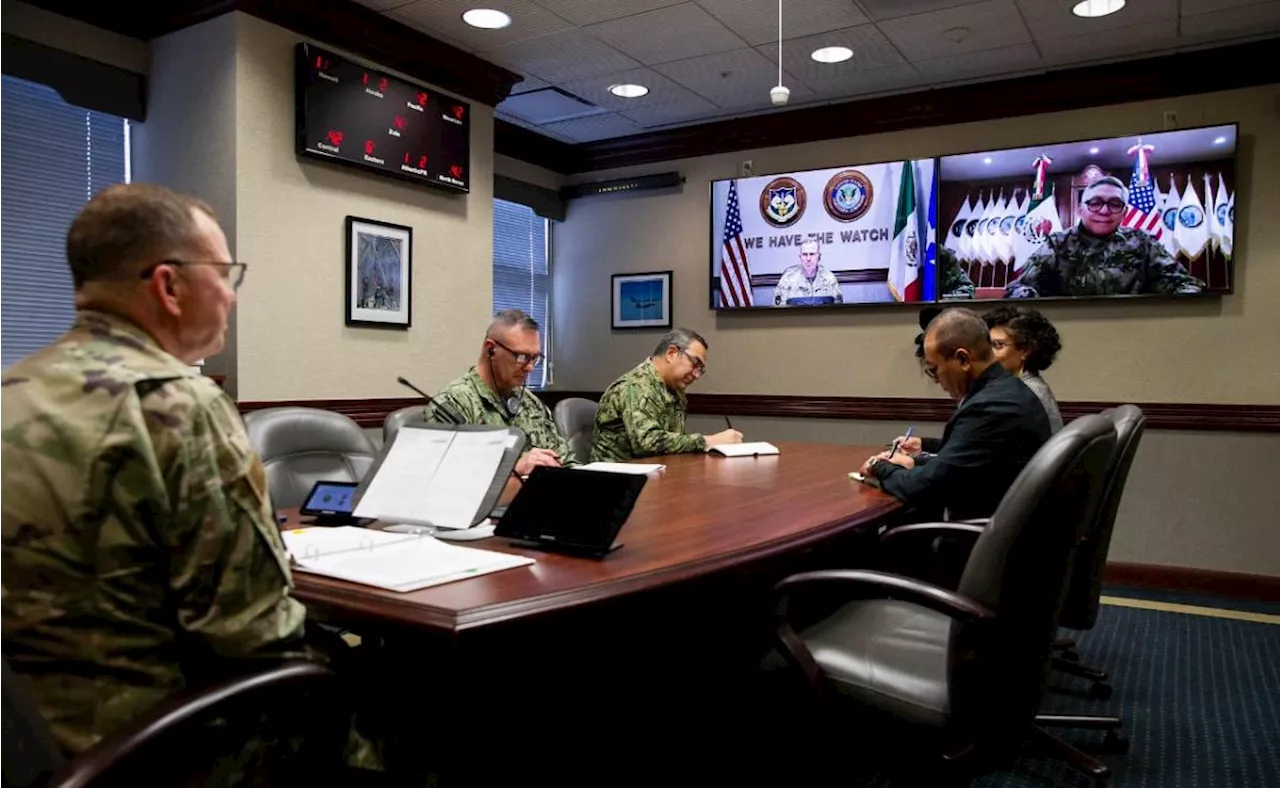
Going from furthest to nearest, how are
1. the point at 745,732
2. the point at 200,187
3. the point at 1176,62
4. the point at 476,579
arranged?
the point at 1176,62, the point at 200,187, the point at 745,732, the point at 476,579

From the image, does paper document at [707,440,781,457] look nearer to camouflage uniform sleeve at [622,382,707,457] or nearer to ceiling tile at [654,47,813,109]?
camouflage uniform sleeve at [622,382,707,457]

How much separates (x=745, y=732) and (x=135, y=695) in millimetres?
1439

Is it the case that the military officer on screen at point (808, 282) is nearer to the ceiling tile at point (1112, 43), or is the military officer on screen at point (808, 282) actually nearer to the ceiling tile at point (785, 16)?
the ceiling tile at point (785, 16)

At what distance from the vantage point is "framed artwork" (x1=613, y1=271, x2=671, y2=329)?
5622 millimetres

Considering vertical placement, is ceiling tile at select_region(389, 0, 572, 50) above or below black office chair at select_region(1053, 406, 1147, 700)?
above

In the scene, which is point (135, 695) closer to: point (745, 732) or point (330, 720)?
point (330, 720)

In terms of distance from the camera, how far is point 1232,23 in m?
3.78

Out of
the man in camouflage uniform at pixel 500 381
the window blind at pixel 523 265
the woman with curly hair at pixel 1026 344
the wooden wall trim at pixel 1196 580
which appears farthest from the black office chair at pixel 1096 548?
the window blind at pixel 523 265

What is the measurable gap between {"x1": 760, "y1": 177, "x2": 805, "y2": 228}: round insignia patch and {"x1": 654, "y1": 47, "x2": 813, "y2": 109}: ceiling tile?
48 cm

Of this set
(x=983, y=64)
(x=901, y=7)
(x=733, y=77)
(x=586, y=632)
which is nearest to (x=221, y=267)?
(x=586, y=632)

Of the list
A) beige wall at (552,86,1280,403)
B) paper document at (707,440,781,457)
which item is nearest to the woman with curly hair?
paper document at (707,440,781,457)

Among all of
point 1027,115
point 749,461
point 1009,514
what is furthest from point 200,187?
point 1027,115

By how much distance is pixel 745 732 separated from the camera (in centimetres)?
207

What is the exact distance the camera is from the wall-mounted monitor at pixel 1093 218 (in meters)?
4.09
